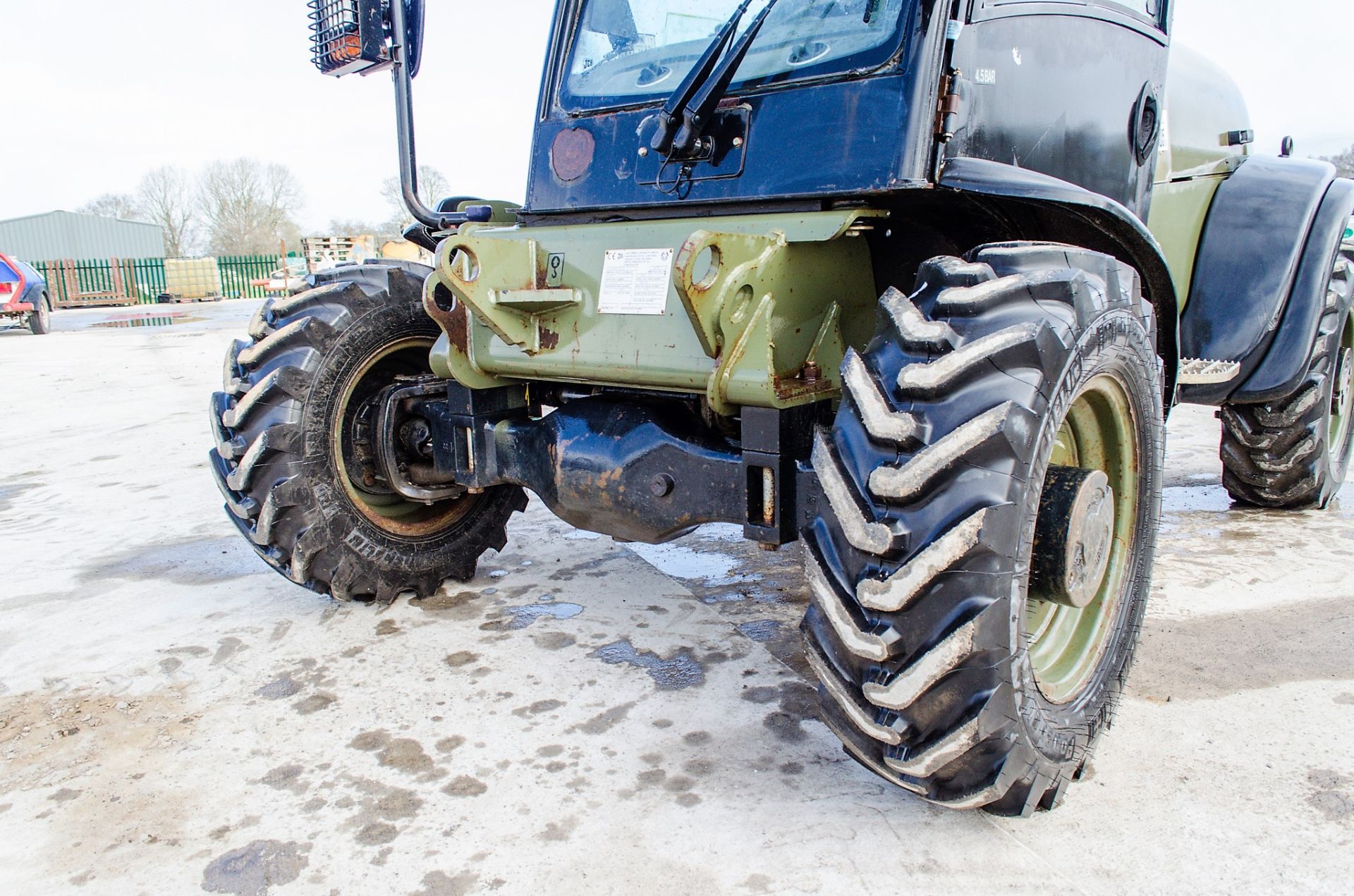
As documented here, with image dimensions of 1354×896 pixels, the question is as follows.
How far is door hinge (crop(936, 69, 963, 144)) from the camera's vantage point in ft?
8.37

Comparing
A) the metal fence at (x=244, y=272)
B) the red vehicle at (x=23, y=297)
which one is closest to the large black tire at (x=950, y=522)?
the red vehicle at (x=23, y=297)

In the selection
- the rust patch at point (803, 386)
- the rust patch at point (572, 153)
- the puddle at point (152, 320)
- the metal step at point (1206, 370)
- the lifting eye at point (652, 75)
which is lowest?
the puddle at point (152, 320)

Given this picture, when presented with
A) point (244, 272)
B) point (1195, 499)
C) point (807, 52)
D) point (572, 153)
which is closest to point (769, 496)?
point (807, 52)

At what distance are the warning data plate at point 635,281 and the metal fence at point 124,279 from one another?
32.2 m

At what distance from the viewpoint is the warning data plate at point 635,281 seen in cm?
278

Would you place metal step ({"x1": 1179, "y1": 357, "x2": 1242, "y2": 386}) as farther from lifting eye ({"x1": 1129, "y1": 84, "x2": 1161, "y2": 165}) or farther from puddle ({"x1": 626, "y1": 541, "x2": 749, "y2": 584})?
puddle ({"x1": 626, "y1": 541, "x2": 749, "y2": 584})

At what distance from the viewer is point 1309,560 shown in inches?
165

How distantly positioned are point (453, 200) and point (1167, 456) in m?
4.80

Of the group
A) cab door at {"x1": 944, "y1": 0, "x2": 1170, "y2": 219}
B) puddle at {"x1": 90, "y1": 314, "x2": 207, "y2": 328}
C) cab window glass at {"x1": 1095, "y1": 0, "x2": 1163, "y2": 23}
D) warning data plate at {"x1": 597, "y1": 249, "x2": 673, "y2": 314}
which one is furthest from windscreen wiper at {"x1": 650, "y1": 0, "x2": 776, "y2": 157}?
puddle at {"x1": 90, "y1": 314, "x2": 207, "y2": 328}

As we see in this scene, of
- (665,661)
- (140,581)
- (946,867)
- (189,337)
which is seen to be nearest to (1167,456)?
(665,661)

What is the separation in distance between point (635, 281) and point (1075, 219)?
1254 millimetres

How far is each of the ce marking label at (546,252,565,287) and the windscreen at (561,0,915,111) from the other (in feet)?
1.88

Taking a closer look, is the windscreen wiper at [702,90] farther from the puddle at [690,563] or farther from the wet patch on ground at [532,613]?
the puddle at [690,563]

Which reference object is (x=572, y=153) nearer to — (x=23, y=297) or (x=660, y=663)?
(x=660, y=663)
